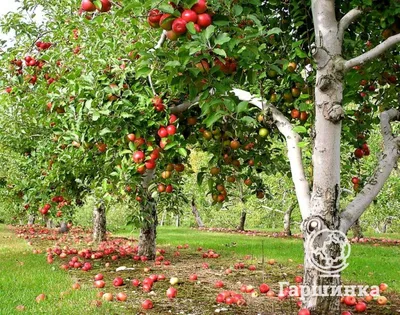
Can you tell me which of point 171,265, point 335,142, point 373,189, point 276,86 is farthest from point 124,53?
point 171,265

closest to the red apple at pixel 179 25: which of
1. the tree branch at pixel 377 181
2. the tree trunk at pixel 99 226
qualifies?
the tree branch at pixel 377 181

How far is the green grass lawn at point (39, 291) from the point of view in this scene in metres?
4.97

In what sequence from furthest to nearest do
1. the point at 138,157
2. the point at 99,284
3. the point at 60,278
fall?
the point at 60,278 → the point at 99,284 → the point at 138,157

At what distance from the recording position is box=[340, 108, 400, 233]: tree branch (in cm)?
446

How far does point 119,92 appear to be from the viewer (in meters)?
4.76

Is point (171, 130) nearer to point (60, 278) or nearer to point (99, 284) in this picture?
point (99, 284)

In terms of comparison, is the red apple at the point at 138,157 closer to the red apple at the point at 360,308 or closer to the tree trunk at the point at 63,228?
the red apple at the point at 360,308

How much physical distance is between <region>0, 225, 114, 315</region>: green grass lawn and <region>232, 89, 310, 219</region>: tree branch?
8.95 ft

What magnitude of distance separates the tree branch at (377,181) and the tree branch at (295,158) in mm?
425

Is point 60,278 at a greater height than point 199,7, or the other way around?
point 199,7

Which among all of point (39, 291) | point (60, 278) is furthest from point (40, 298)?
point (60, 278)

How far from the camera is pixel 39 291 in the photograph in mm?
6055

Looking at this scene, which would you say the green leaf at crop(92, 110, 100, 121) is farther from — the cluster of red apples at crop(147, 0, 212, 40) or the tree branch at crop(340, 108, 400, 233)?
the tree branch at crop(340, 108, 400, 233)

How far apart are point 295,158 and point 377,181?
3.11ft
